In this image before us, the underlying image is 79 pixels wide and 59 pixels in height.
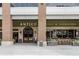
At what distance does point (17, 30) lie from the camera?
1334 inches

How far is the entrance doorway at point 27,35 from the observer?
34.0 metres

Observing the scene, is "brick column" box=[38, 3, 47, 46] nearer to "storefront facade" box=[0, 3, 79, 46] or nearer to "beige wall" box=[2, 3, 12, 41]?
"storefront facade" box=[0, 3, 79, 46]

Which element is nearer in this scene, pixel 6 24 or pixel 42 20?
→ pixel 42 20

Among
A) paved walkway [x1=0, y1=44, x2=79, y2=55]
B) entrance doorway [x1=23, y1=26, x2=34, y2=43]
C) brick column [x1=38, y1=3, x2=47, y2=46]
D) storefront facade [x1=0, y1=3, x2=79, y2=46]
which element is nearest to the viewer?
paved walkway [x1=0, y1=44, x2=79, y2=55]

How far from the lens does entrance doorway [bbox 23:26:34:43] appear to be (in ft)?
112

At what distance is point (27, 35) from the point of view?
3419cm

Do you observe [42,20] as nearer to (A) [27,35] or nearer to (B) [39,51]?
(A) [27,35]

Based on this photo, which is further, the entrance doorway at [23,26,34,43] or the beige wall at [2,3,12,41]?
the entrance doorway at [23,26,34,43]

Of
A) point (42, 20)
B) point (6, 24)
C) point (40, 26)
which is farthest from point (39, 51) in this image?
point (6, 24)

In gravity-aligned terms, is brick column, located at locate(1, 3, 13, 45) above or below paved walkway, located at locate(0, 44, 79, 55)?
above

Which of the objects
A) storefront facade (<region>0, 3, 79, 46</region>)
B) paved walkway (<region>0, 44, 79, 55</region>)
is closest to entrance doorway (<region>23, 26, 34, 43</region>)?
storefront facade (<region>0, 3, 79, 46</region>)

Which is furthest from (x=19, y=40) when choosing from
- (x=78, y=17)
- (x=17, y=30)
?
(x=78, y=17)

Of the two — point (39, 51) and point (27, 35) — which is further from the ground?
point (27, 35)

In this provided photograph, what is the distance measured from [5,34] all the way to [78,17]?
10372 mm
